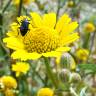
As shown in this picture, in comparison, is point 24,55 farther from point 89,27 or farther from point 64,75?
point 89,27

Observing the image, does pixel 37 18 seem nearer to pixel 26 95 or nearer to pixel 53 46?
pixel 53 46

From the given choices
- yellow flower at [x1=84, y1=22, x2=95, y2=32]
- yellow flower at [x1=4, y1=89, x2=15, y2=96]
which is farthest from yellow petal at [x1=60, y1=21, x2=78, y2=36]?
yellow flower at [x1=84, y1=22, x2=95, y2=32]

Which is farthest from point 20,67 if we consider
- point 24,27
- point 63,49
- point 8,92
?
point 63,49

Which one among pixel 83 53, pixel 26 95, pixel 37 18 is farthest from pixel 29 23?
pixel 83 53

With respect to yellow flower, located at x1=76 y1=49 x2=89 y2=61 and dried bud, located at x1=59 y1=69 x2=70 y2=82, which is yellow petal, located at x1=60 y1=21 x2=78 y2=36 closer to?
dried bud, located at x1=59 y1=69 x2=70 y2=82

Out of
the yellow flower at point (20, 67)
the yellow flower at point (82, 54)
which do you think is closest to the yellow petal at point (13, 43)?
the yellow flower at point (20, 67)

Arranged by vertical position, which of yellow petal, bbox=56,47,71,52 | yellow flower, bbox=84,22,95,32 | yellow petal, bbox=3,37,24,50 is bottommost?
yellow flower, bbox=84,22,95,32

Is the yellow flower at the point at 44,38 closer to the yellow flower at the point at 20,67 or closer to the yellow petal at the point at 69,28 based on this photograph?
the yellow petal at the point at 69,28
